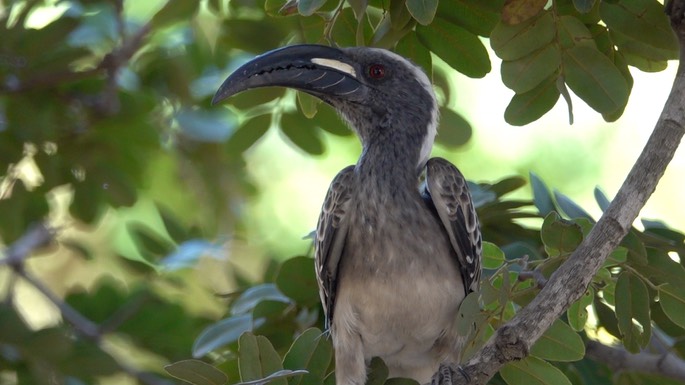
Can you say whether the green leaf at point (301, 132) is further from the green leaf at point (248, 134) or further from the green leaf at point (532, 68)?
the green leaf at point (532, 68)

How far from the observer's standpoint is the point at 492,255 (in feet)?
11.7

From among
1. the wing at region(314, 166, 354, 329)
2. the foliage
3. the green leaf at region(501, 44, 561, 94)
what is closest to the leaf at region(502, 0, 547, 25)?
the foliage

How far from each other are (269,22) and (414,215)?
119 centimetres

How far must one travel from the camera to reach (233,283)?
5.05m

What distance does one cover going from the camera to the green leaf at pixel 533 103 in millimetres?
3371

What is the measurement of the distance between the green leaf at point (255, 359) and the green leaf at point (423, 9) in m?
0.97

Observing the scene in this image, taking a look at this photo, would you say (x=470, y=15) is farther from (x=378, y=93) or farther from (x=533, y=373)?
(x=533, y=373)

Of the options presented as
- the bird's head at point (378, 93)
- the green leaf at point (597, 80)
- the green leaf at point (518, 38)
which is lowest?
the bird's head at point (378, 93)

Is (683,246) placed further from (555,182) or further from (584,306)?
(555,182)

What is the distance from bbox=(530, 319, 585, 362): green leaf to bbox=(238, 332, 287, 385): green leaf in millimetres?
771

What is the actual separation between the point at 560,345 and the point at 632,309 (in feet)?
0.77

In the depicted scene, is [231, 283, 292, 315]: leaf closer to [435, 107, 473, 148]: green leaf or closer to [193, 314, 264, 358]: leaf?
[193, 314, 264, 358]: leaf

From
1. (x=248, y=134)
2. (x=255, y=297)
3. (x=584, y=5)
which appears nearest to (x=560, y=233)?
(x=584, y=5)

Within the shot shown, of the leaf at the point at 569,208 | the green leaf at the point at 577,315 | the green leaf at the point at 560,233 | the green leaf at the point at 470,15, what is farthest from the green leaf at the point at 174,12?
the green leaf at the point at 577,315
